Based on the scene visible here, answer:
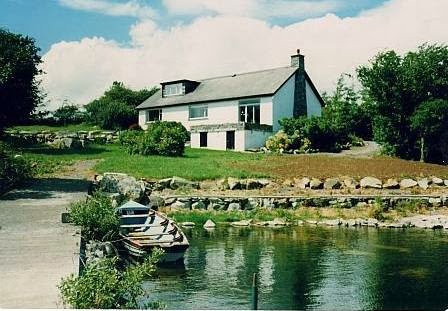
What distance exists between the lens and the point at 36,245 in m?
9.37

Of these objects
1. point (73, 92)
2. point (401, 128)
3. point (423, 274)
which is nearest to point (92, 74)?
point (73, 92)

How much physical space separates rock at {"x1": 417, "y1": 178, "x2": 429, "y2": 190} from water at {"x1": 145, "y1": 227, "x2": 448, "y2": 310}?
3826mm

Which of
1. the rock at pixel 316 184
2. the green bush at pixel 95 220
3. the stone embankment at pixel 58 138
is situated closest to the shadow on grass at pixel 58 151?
the stone embankment at pixel 58 138

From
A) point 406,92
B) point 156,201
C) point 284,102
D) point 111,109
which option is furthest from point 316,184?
point 284,102

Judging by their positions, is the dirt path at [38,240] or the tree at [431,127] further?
the tree at [431,127]

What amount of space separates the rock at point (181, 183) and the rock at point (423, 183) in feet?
24.9

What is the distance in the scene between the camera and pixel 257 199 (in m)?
18.3

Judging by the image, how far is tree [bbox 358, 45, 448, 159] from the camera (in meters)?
19.1

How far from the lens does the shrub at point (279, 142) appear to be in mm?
28984

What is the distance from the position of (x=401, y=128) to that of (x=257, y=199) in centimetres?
589

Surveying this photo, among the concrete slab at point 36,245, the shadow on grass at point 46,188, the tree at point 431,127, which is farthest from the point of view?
the tree at point 431,127

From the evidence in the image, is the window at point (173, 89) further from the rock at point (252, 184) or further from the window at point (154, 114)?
the rock at point (252, 184)

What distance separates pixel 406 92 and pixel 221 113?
15.4m

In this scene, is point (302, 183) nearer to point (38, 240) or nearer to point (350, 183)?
point (350, 183)
